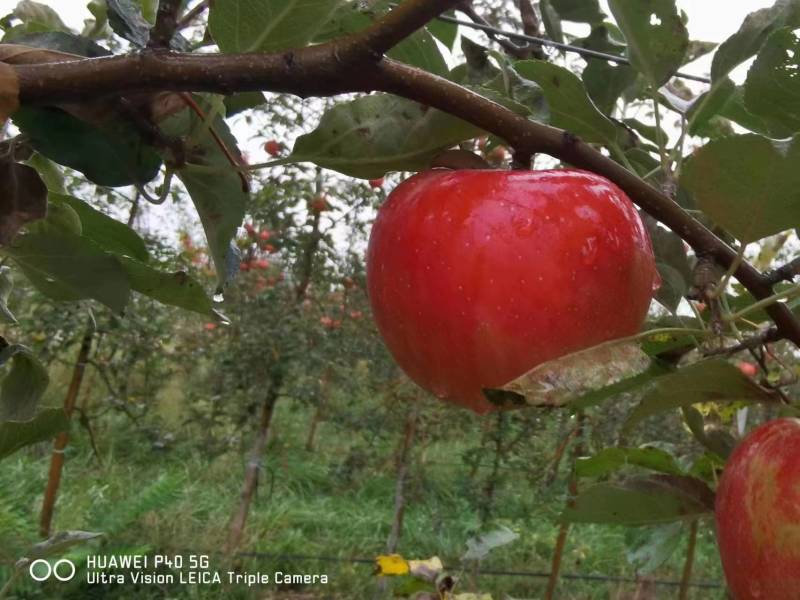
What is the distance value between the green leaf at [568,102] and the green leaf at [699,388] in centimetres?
15

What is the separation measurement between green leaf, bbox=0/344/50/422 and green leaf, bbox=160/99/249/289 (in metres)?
0.16

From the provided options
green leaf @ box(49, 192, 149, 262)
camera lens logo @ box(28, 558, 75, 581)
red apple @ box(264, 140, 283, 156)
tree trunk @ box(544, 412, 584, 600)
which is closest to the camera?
green leaf @ box(49, 192, 149, 262)

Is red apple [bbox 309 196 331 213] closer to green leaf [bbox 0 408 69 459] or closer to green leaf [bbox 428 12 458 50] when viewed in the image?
green leaf [bbox 428 12 458 50]

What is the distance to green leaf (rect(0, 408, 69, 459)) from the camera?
20.0 inches

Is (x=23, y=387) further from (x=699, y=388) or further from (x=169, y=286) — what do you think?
(x=699, y=388)

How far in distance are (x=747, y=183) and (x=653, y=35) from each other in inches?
5.3

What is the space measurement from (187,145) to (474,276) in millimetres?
170

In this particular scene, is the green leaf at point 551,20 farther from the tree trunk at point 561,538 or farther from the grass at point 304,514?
the grass at point 304,514

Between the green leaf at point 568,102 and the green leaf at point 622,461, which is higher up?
the green leaf at point 568,102

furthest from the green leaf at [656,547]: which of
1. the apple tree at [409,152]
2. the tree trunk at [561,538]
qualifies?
the apple tree at [409,152]

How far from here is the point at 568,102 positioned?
462 mm

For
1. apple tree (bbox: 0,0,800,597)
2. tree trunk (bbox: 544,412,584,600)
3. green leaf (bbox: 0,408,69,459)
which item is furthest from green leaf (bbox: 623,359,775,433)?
tree trunk (bbox: 544,412,584,600)

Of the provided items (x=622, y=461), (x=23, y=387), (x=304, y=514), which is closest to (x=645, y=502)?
(x=622, y=461)

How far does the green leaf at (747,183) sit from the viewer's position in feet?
1.17
